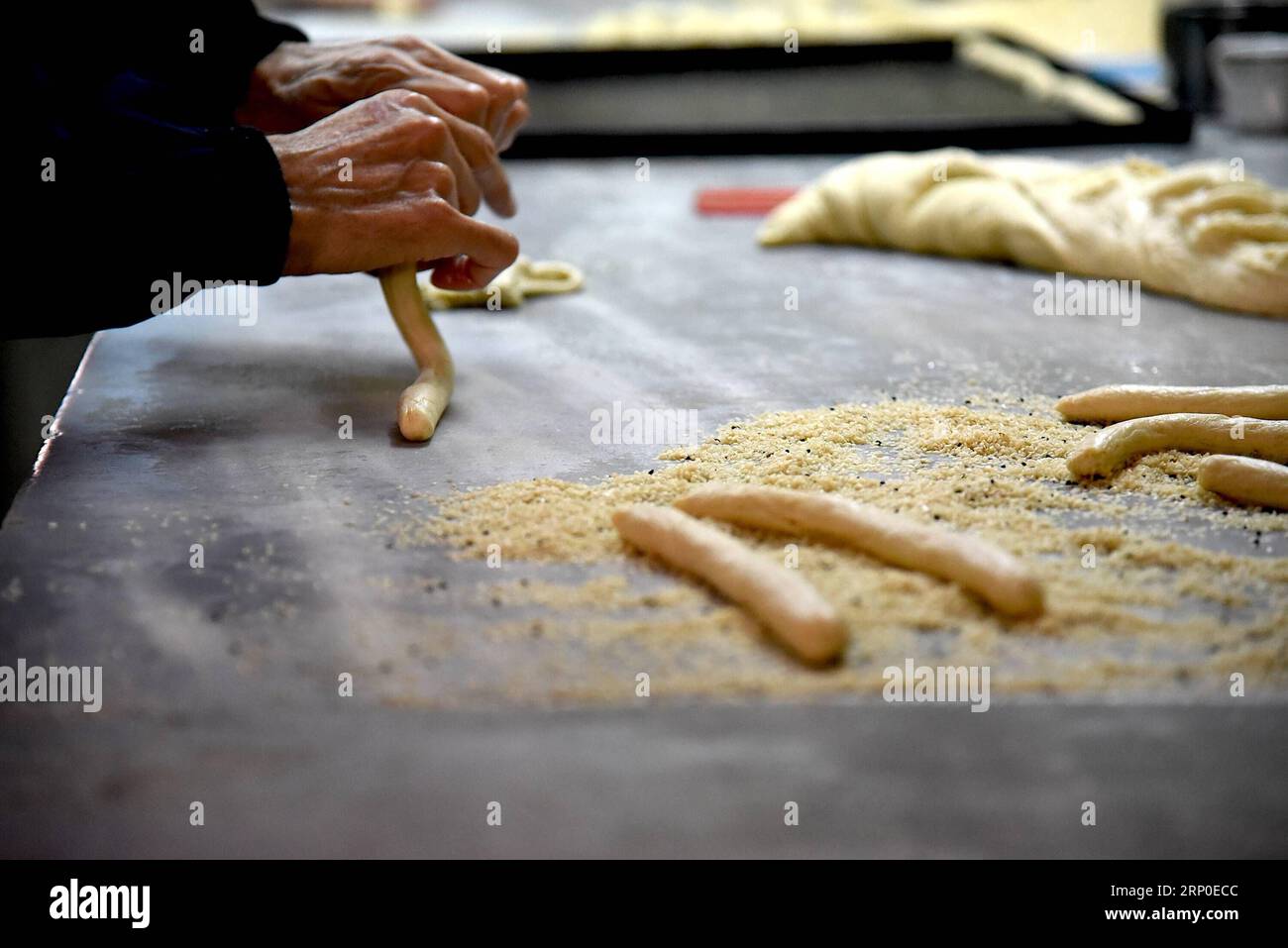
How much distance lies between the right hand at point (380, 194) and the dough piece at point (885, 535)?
764 mm

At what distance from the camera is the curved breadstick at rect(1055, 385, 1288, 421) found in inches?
74.4

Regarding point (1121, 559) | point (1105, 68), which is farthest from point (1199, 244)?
point (1105, 68)

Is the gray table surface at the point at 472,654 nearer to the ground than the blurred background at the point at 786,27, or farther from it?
nearer to the ground

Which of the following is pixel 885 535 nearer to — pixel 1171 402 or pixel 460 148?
pixel 1171 402

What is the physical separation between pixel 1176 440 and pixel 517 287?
1.44m

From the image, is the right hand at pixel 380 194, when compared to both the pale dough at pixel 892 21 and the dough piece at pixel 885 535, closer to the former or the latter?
the dough piece at pixel 885 535

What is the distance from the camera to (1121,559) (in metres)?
1.52

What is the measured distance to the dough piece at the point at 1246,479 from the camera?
1.64 metres

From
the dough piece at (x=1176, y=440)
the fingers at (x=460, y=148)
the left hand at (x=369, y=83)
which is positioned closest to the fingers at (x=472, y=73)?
the left hand at (x=369, y=83)

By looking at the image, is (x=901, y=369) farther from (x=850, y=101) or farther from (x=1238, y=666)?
(x=850, y=101)

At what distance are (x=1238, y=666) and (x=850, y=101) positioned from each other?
4.18 meters

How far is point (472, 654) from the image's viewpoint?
4.42 ft

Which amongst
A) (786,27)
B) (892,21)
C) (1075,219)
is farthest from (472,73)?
(892,21)
